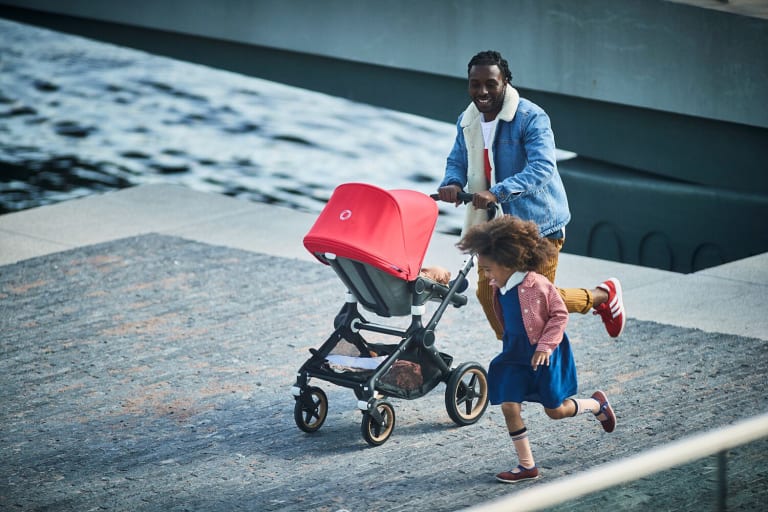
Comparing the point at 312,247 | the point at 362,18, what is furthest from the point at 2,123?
the point at 312,247

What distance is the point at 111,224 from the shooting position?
10766 mm

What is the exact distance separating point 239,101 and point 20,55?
456cm

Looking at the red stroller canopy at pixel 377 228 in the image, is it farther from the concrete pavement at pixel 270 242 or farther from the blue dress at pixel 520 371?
the concrete pavement at pixel 270 242

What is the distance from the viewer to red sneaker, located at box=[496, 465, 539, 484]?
5.74 m

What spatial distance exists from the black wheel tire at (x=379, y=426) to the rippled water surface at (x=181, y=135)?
7.69 m

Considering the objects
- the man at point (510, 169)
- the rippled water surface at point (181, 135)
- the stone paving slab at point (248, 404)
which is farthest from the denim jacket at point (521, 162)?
the rippled water surface at point (181, 135)

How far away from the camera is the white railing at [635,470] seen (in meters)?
3.05

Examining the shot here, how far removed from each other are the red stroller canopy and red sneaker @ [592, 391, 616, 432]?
1.00 m

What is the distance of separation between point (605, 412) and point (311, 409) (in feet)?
4.68

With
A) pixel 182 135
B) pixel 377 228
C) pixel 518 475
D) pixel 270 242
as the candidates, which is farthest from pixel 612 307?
pixel 182 135

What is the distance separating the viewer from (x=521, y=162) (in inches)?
250

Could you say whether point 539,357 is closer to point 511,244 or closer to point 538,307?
point 538,307

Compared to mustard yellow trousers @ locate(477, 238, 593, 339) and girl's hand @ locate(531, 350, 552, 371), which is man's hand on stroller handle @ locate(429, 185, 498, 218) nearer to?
mustard yellow trousers @ locate(477, 238, 593, 339)

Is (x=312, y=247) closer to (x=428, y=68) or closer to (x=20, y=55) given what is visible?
(x=428, y=68)
